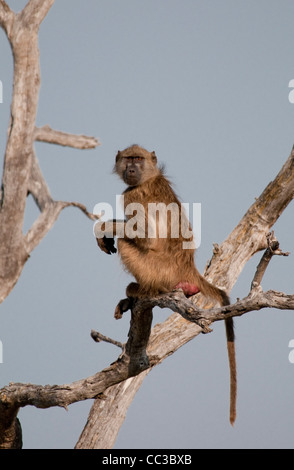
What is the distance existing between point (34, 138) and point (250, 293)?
3461 millimetres

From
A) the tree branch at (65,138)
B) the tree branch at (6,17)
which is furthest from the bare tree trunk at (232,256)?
the tree branch at (6,17)

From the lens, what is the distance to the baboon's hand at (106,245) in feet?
24.2

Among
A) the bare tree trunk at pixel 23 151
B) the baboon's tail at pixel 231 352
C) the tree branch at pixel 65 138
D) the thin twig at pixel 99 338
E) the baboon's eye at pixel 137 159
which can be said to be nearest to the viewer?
the baboon's tail at pixel 231 352

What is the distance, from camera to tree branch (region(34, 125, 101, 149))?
7.77m

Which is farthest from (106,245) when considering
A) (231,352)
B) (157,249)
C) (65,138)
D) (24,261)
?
(231,352)

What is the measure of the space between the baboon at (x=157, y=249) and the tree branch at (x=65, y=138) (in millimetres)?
765

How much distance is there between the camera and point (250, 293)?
5781mm

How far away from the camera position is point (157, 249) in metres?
7.37

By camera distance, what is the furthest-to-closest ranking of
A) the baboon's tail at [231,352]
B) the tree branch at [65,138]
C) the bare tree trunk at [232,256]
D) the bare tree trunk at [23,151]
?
the bare tree trunk at [232,256] → the tree branch at [65,138] → the bare tree trunk at [23,151] → the baboon's tail at [231,352]

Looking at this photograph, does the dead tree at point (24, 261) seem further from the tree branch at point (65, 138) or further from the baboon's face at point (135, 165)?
the baboon's face at point (135, 165)
